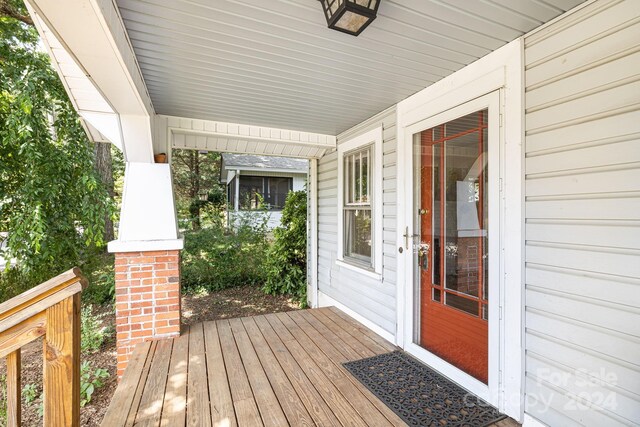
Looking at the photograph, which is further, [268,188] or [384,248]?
[268,188]

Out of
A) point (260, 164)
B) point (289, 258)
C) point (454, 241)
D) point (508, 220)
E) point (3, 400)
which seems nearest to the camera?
point (508, 220)

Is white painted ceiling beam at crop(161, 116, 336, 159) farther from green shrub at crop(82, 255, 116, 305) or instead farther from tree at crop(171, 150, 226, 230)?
tree at crop(171, 150, 226, 230)

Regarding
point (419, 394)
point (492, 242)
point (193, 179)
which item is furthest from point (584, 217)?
point (193, 179)

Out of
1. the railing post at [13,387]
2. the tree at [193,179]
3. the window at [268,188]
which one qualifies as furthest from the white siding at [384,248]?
the tree at [193,179]

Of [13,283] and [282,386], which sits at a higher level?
[13,283]

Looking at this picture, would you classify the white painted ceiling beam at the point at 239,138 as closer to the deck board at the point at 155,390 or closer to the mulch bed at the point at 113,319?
the deck board at the point at 155,390

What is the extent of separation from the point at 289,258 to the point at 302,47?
4415mm

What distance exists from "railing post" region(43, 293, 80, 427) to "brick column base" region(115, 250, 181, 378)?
6.03 ft

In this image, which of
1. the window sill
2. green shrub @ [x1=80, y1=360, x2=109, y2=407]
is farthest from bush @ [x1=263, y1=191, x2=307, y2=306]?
green shrub @ [x1=80, y1=360, x2=109, y2=407]

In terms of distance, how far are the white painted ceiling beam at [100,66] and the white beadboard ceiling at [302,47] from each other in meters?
0.19

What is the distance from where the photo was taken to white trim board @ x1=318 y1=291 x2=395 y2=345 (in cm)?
320

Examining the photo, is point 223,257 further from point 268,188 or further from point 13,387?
point 13,387

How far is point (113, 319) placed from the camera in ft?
15.5

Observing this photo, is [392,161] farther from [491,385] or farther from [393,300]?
[491,385]
